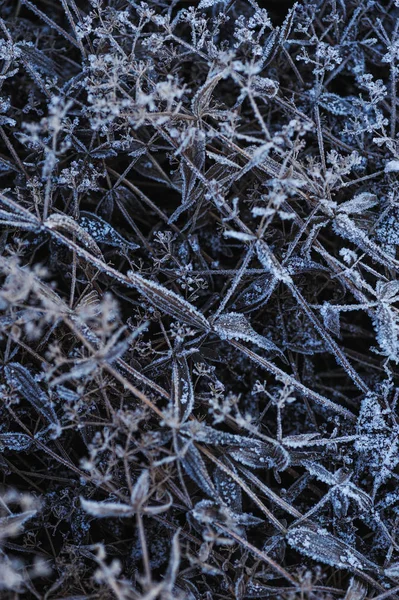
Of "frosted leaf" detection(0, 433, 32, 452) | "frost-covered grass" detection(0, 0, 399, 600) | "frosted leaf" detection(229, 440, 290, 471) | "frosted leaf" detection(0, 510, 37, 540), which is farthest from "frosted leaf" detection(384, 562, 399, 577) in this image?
"frosted leaf" detection(0, 433, 32, 452)

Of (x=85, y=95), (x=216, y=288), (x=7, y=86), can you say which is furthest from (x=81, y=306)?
(x=7, y=86)

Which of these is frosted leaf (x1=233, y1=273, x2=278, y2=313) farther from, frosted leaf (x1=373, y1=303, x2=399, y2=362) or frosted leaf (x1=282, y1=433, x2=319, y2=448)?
frosted leaf (x1=282, y1=433, x2=319, y2=448)

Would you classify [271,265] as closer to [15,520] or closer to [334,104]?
[334,104]

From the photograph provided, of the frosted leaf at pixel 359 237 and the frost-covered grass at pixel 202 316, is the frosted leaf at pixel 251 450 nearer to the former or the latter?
the frost-covered grass at pixel 202 316

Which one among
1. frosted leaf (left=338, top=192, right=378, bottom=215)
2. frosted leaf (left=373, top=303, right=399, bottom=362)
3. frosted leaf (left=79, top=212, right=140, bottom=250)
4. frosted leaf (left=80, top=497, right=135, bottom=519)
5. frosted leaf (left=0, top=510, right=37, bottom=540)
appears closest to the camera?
frosted leaf (left=80, top=497, right=135, bottom=519)

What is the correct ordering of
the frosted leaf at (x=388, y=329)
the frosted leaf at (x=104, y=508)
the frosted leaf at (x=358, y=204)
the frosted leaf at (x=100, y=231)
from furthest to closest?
the frosted leaf at (x=100, y=231) < the frosted leaf at (x=358, y=204) < the frosted leaf at (x=388, y=329) < the frosted leaf at (x=104, y=508)

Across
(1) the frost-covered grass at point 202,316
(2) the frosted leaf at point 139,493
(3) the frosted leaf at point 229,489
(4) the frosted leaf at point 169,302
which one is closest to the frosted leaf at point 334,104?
(1) the frost-covered grass at point 202,316

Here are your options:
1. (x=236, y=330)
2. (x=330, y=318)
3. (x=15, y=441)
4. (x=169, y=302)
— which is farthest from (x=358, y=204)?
(x=15, y=441)
